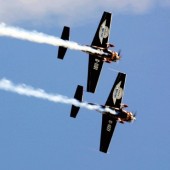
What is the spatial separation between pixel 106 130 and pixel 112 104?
12.7 ft

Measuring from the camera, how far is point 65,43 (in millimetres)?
84188

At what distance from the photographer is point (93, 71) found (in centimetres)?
9169

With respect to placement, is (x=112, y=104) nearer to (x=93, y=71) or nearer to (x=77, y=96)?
(x=93, y=71)

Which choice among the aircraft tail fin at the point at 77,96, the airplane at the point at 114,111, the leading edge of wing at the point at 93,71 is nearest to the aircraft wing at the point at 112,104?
the airplane at the point at 114,111

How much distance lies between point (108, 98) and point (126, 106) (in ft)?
7.55

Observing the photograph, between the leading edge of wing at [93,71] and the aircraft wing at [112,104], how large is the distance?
8.63 feet

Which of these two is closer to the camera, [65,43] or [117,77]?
[65,43]

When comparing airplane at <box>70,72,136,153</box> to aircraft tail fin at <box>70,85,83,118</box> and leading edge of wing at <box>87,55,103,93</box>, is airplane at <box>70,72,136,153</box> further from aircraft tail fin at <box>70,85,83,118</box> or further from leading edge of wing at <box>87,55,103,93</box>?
leading edge of wing at <box>87,55,103,93</box>

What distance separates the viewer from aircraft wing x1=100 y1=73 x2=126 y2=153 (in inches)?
3514

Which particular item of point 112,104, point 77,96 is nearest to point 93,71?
point 112,104

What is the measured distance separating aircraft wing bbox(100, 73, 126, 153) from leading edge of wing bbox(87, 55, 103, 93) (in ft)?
8.63

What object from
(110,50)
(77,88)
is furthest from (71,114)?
(110,50)

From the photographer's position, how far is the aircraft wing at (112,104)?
3514 inches

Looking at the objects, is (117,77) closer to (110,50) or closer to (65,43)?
(110,50)
